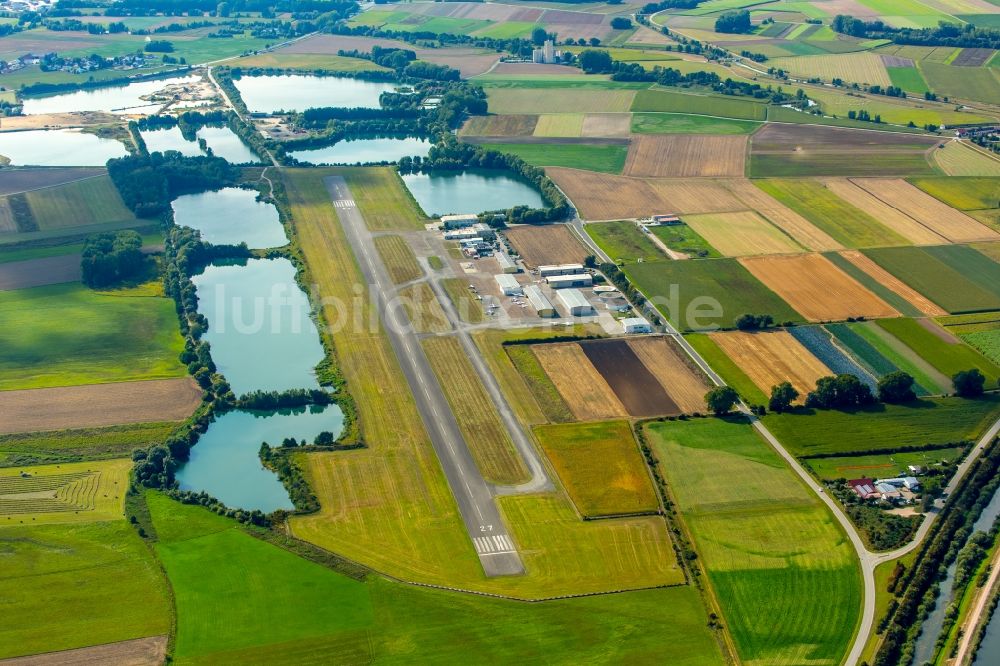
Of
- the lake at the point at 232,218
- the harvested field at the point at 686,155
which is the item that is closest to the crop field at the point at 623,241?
the harvested field at the point at 686,155

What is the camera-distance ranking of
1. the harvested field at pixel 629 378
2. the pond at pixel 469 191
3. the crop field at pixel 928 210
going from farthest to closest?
the pond at pixel 469 191
the crop field at pixel 928 210
the harvested field at pixel 629 378

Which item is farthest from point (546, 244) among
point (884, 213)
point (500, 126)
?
point (500, 126)

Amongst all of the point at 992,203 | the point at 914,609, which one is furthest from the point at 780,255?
the point at 914,609

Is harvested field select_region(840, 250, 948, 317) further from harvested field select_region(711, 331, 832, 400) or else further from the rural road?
the rural road

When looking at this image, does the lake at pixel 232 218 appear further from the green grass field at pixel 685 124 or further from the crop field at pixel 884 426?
the crop field at pixel 884 426

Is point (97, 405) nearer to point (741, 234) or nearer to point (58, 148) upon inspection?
point (741, 234)

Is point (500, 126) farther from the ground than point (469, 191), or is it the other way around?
point (500, 126)

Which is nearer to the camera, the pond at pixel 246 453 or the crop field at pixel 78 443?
the pond at pixel 246 453
